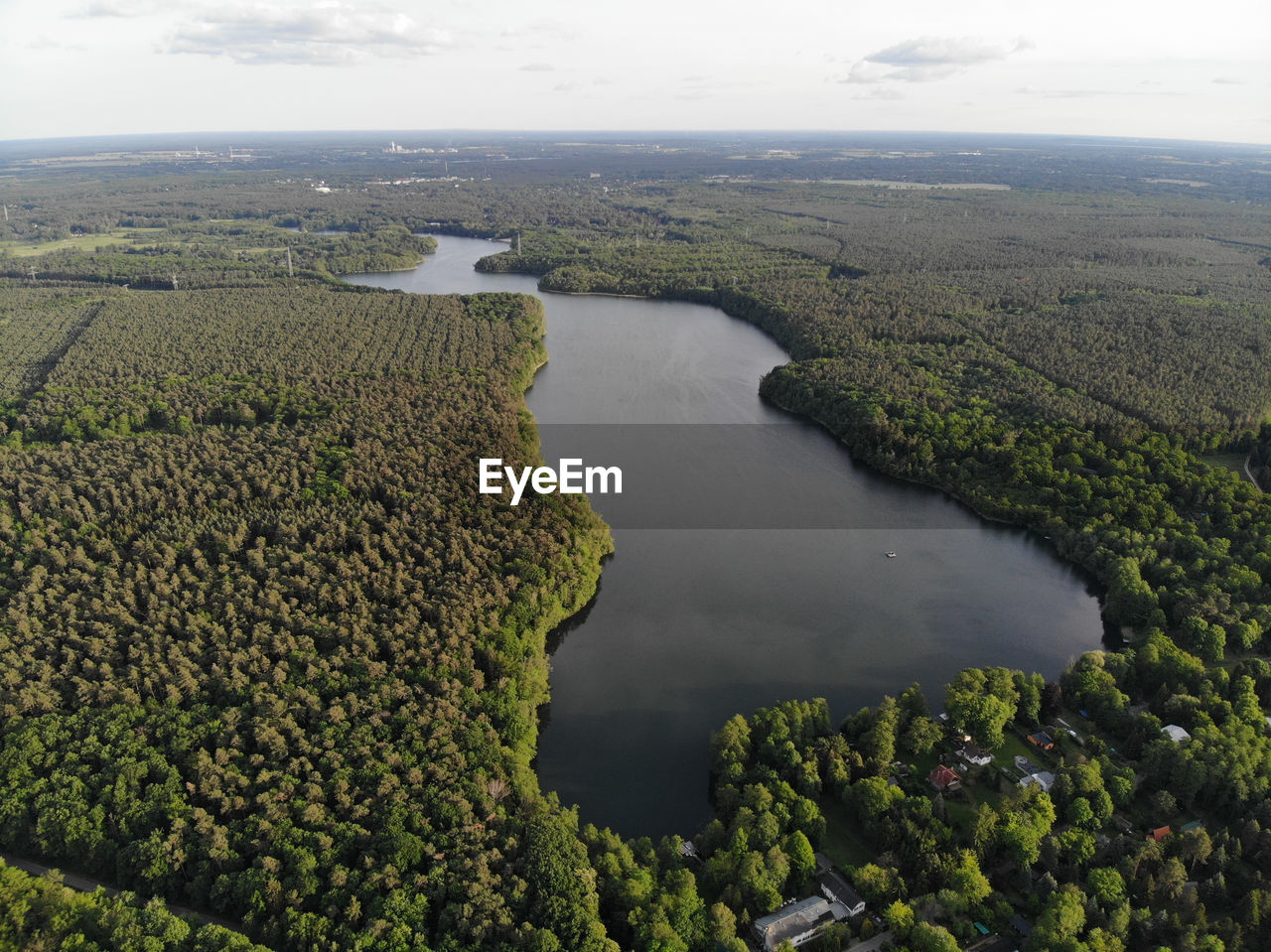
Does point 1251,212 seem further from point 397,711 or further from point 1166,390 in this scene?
point 397,711

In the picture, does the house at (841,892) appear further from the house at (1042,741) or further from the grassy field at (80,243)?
the grassy field at (80,243)

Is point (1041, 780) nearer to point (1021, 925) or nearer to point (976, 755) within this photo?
point (976, 755)

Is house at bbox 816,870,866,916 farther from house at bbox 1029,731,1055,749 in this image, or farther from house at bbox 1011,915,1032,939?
house at bbox 1029,731,1055,749

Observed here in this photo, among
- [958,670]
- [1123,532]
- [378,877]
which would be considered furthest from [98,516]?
[1123,532]

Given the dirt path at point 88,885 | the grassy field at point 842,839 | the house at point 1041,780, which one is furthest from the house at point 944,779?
the dirt path at point 88,885

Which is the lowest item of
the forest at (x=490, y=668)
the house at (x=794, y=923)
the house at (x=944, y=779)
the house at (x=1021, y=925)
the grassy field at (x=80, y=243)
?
the house at (x=1021, y=925)

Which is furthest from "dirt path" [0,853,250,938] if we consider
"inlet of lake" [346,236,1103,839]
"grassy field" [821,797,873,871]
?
"grassy field" [821,797,873,871]

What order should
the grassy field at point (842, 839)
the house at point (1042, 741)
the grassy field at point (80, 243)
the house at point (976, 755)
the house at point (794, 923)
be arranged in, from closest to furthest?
the house at point (794, 923)
the grassy field at point (842, 839)
the house at point (976, 755)
the house at point (1042, 741)
the grassy field at point (80, 243)
